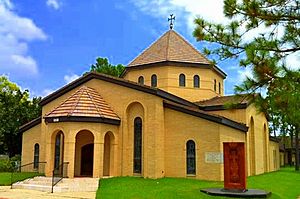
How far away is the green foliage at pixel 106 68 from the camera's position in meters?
50.9

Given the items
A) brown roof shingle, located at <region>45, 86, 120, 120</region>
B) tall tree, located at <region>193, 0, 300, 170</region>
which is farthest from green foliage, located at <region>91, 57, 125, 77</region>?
tall tree, located at <region>193, 0, 300, 170</region>

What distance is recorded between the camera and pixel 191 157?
2342 centimetres

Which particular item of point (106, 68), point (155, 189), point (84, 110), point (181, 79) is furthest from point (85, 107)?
point (106, 68)

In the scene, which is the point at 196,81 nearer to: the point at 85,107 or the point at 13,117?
the point at 85,107

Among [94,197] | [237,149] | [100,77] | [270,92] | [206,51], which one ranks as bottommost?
[94,197]

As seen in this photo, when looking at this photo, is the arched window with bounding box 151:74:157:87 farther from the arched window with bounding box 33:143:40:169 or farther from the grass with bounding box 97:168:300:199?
the arched window with bounding box 33:143:40:169

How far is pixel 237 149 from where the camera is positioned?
58.4 feet

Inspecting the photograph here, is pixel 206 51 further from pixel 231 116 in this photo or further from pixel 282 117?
pixel 231 116

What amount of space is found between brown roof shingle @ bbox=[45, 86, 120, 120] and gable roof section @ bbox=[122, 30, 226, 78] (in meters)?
7.15

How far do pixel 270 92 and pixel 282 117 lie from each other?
67 cm

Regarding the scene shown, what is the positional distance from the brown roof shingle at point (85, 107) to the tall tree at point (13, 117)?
16.6 meters

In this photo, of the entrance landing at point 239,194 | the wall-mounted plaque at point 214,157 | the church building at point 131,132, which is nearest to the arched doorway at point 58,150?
the church building at point 131,132

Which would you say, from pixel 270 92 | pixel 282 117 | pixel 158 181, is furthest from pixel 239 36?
pixel 158 181

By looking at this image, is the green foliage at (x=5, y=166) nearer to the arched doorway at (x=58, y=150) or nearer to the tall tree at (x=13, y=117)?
the tall tree at (x=13, y=117)
